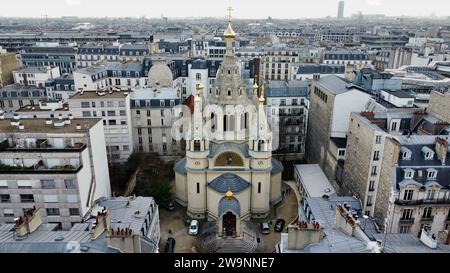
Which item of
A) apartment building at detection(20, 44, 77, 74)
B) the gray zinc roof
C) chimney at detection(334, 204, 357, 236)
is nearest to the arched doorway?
the gray zinc roof

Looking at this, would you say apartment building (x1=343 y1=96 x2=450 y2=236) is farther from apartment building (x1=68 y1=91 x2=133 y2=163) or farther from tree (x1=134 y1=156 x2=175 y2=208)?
apartment building (x1=68 y1=91 x2=133 y2=163)

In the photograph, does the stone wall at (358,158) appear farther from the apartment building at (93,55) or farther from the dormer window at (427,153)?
the apartment building at (93,55)

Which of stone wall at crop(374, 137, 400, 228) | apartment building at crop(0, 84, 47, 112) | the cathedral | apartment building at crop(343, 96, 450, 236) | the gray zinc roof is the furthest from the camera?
apartment building at crop(0, 84, 47, 112)

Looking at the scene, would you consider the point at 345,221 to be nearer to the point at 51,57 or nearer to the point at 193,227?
the point at 193,227

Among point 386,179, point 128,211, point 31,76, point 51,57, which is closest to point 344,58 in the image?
point 386,179

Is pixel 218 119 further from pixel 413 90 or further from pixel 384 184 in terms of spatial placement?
pixel 413 90

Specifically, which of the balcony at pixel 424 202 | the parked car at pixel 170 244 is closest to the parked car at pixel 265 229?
Answer: the parked car at pixel 170 244

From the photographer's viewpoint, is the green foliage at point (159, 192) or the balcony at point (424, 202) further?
the green foliage at point (159, 192)
